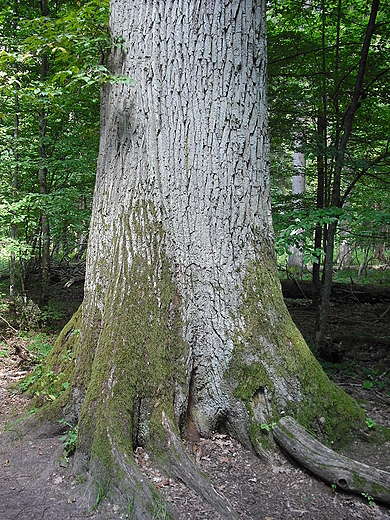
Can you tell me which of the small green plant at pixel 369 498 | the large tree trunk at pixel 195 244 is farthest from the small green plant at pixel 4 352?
the small green plant at pixel 369 498

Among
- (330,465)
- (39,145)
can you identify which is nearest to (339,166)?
(330,465)

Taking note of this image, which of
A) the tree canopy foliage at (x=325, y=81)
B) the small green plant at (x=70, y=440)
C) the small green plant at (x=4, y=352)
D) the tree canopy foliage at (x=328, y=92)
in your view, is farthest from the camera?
the small green plant at (x=4, y=352)

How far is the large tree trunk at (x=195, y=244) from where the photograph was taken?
306cm

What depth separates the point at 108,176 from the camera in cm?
342

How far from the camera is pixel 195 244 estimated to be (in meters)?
3.18

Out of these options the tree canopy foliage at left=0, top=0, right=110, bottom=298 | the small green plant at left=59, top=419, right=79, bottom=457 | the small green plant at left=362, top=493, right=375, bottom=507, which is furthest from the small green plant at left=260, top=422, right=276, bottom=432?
the tree canopy foliage at left=0, top=0, right=110, bottom=298

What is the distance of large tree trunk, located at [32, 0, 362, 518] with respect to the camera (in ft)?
10.0

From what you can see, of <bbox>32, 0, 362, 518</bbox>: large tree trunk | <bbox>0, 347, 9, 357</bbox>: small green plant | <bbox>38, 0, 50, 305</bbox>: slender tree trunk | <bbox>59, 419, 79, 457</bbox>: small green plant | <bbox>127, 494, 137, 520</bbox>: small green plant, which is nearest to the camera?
<bbox>127, 494, 137, 520</bbox>: small green plant

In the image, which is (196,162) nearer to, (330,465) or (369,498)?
(330,465)

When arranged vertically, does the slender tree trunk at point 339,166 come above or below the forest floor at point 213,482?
above

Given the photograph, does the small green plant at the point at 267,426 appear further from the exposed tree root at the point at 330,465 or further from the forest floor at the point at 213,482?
the forest floor at the point at 213,482

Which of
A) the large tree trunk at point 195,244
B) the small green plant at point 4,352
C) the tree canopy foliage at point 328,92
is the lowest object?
the small green plant at point 4,352

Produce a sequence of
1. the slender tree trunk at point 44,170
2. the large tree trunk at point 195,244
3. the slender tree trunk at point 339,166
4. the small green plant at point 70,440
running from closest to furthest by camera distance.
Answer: the small green plant at point 70,440 → the large tree trunk at point 195,244 → the slender tree trunk at point 339,166 → the slender tree trunk at point 44,170

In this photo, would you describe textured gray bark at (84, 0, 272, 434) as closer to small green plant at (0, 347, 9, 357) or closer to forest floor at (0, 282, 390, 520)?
forest floor at (0, 282, 390, 520)
